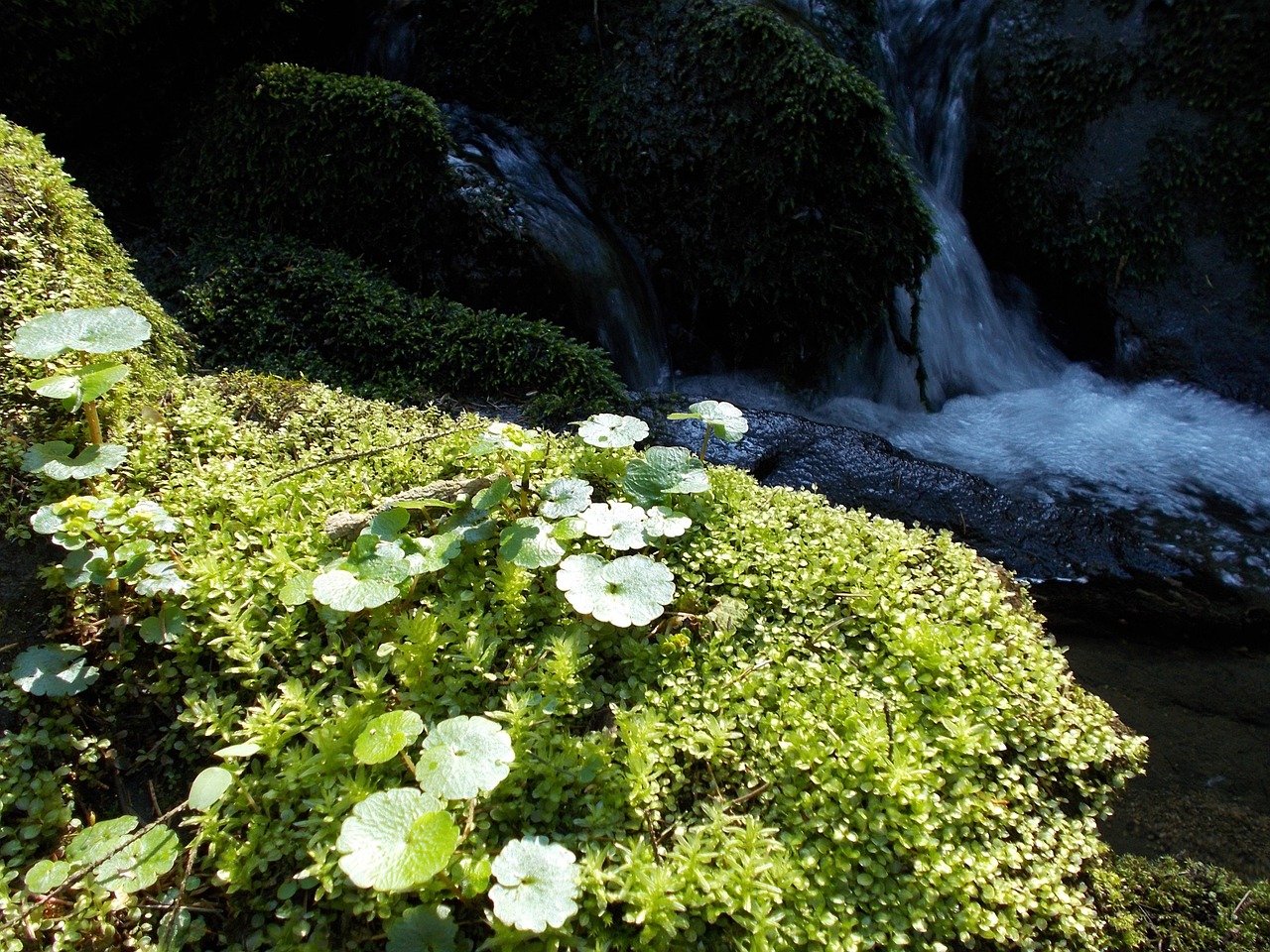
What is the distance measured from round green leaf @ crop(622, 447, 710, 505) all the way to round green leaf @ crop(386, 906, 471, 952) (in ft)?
4.44

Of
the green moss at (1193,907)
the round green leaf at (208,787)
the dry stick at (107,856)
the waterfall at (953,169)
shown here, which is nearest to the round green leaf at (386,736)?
the round green leaf at (208,787)

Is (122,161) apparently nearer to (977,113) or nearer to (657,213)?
(657,213)

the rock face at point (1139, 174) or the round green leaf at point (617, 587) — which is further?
the rock face at point (1139, 174)

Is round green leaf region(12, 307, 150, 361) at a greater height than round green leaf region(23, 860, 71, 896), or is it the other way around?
round green leaf region(12, 307, 150, 361)

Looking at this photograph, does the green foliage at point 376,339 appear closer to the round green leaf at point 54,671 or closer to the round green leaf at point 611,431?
the round green leaf at point 611,431

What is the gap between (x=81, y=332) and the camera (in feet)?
7.71

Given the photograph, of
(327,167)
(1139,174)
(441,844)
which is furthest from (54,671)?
(1139,174)

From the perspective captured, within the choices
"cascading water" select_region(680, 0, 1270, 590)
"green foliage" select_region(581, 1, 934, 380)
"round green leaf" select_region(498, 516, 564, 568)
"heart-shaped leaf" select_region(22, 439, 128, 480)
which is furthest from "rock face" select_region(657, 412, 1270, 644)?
"heart-shaped leaf" select_region(22, 439, 128, 480)

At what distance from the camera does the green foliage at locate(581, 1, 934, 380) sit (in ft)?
17.3

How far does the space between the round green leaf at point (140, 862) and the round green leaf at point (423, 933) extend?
21.6 inches

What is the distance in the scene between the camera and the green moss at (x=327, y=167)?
501cm

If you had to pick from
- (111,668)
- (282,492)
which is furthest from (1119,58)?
(111,668)

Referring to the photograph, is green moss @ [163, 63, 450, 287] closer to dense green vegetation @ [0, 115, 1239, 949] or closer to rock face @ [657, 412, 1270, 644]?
rock face @ [657, 412, 1270, 644]

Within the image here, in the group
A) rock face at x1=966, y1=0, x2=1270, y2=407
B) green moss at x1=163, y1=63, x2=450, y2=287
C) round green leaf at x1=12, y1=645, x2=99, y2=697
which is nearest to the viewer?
round green leaf at x1=12, y1=645, x2=99, y2=697
